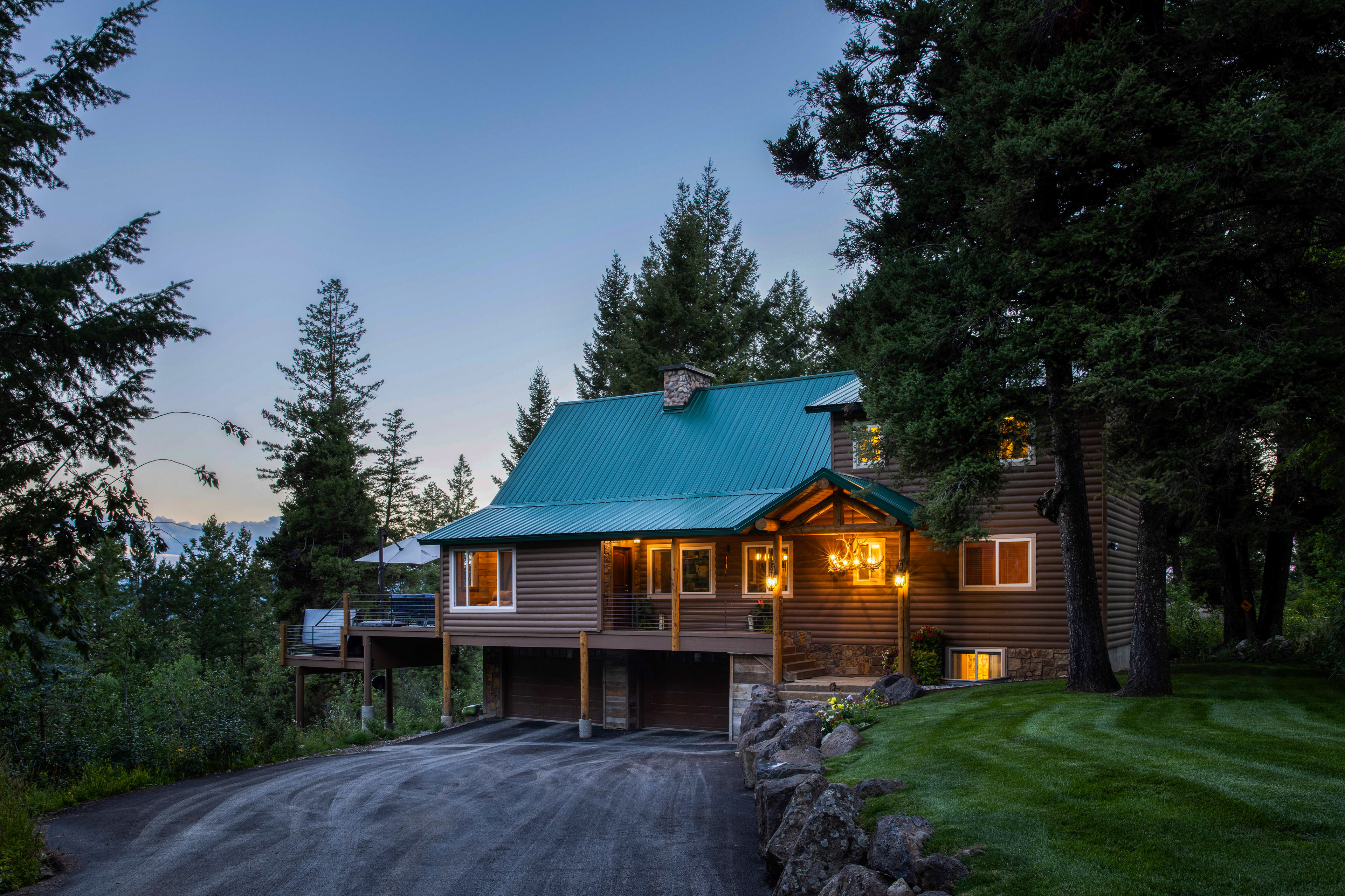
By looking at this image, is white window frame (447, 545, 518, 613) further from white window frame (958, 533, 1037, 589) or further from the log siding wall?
white window frame (958, 533, 1037, 589)

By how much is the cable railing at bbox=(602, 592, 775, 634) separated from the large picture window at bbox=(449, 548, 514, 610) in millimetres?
2931

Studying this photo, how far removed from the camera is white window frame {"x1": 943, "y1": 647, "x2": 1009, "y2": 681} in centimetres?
1608

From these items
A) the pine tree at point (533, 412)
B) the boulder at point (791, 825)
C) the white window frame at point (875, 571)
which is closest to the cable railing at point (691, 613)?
the white window frame at point (875, 571)

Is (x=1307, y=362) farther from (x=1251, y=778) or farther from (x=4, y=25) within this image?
(x=4, y=25)

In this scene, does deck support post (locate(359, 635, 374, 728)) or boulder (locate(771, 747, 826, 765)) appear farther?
deck support post (locate(359, 635, 374, 728))

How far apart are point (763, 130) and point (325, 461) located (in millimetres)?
26627

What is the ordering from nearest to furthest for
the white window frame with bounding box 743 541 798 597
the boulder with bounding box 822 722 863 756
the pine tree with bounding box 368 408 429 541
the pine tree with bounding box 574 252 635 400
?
the boulder with bounding box 822 722 863 756 → the white window frame with bounding box 743 541 798 597 → the pine tree with bounding box 574 252 635 400 → the pine tree with bounding box 368 408 429 541

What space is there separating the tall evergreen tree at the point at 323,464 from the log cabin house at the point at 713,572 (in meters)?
11.9

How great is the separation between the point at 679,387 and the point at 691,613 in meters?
6.82

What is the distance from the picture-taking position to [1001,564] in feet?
54.1

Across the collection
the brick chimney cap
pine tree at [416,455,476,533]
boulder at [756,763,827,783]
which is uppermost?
the brick chimney cap

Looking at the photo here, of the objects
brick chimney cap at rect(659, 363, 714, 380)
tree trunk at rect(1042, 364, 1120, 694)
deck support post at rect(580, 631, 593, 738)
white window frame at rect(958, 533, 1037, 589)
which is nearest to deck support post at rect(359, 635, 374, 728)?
deck support post at rect(580, 631, 593, 738)

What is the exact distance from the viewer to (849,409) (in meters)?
17.5

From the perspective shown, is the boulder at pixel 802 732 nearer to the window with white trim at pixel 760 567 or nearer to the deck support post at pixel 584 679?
the window with white trim at pixel 760 567
